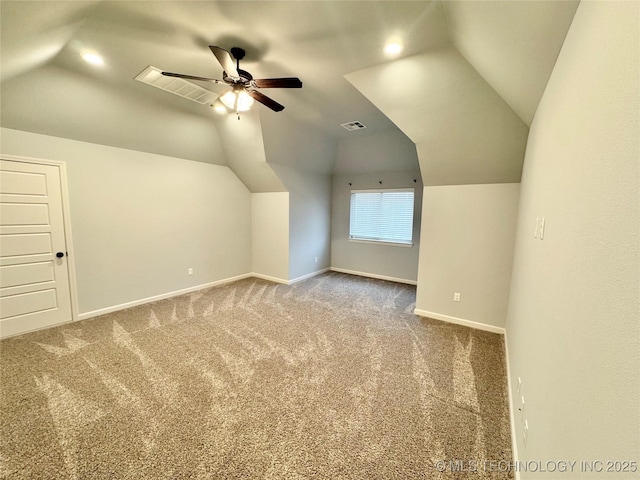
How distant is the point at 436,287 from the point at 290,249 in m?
2.70

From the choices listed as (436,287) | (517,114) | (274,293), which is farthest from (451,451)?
(274,293)

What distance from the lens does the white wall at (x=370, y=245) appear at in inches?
196

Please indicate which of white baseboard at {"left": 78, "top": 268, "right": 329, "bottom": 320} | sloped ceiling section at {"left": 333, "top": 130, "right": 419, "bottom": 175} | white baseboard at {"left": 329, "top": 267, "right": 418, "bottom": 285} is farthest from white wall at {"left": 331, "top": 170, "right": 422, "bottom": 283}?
white baseboard at {"left": 78, "top": 268, "right": 329, "bottom": 320}

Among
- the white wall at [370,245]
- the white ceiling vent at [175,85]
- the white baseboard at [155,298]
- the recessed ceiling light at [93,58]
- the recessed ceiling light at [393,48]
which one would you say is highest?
the recessed ceiling light at [393,48]

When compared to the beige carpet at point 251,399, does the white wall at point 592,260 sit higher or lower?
higher

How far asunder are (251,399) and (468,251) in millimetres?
2946

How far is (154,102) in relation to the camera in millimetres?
3170

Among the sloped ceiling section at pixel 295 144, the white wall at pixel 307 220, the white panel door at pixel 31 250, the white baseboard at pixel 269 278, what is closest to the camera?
the white panel door at pixel 31 250

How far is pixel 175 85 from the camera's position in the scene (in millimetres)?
2594

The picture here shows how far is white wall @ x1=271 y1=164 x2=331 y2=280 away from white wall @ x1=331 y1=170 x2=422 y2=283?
21 centimetres

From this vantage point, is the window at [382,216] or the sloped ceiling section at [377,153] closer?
the sloped ceiling section at [377,153]

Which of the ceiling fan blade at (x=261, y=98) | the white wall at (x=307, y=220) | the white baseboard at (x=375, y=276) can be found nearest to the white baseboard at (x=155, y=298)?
the white wall at (x=307, y=220)

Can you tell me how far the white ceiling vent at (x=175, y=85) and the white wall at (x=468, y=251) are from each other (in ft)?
9.81

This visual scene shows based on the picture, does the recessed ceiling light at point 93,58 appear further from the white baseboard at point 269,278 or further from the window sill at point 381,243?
the window sill at point 381,243
